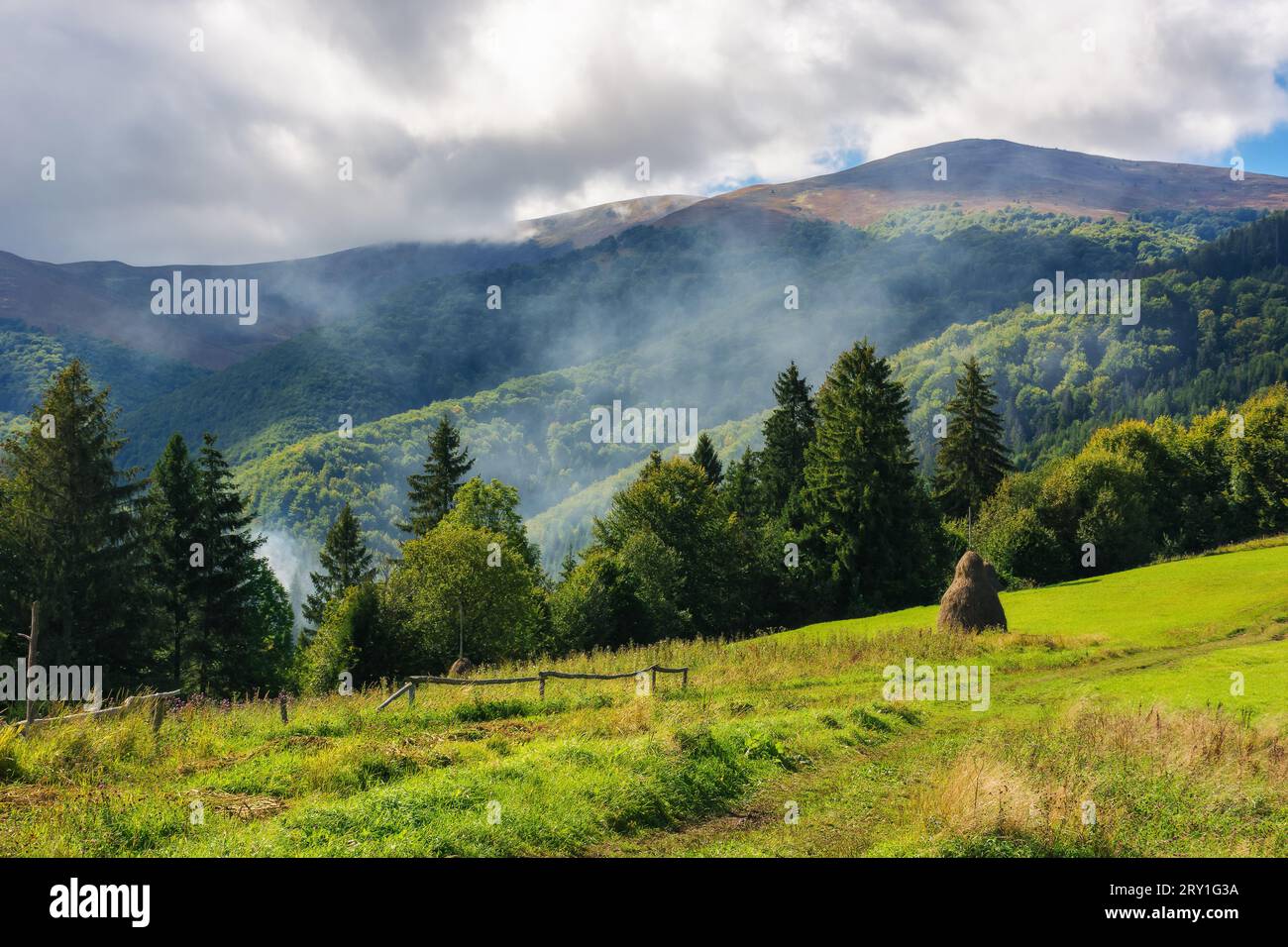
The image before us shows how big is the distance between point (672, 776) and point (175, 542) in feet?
150

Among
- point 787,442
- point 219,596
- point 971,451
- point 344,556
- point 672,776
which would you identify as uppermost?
point 787,442

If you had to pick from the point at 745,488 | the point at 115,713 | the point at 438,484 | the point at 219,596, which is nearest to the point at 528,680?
the point at 115,713

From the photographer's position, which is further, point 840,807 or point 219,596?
point 219,596

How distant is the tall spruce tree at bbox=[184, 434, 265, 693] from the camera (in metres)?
48.8

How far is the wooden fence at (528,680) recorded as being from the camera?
19234 mm

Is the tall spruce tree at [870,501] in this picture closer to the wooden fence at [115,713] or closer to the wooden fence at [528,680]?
the wooden fence at [528,680]

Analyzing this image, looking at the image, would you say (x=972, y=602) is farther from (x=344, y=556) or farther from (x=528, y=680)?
(x=344, y=556)

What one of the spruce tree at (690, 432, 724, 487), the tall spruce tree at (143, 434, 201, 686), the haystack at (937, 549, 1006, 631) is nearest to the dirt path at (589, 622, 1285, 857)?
the haystack at (937, 549, 1006, 631)

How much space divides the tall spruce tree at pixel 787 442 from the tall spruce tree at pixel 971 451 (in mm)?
12787

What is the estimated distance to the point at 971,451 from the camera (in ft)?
256
